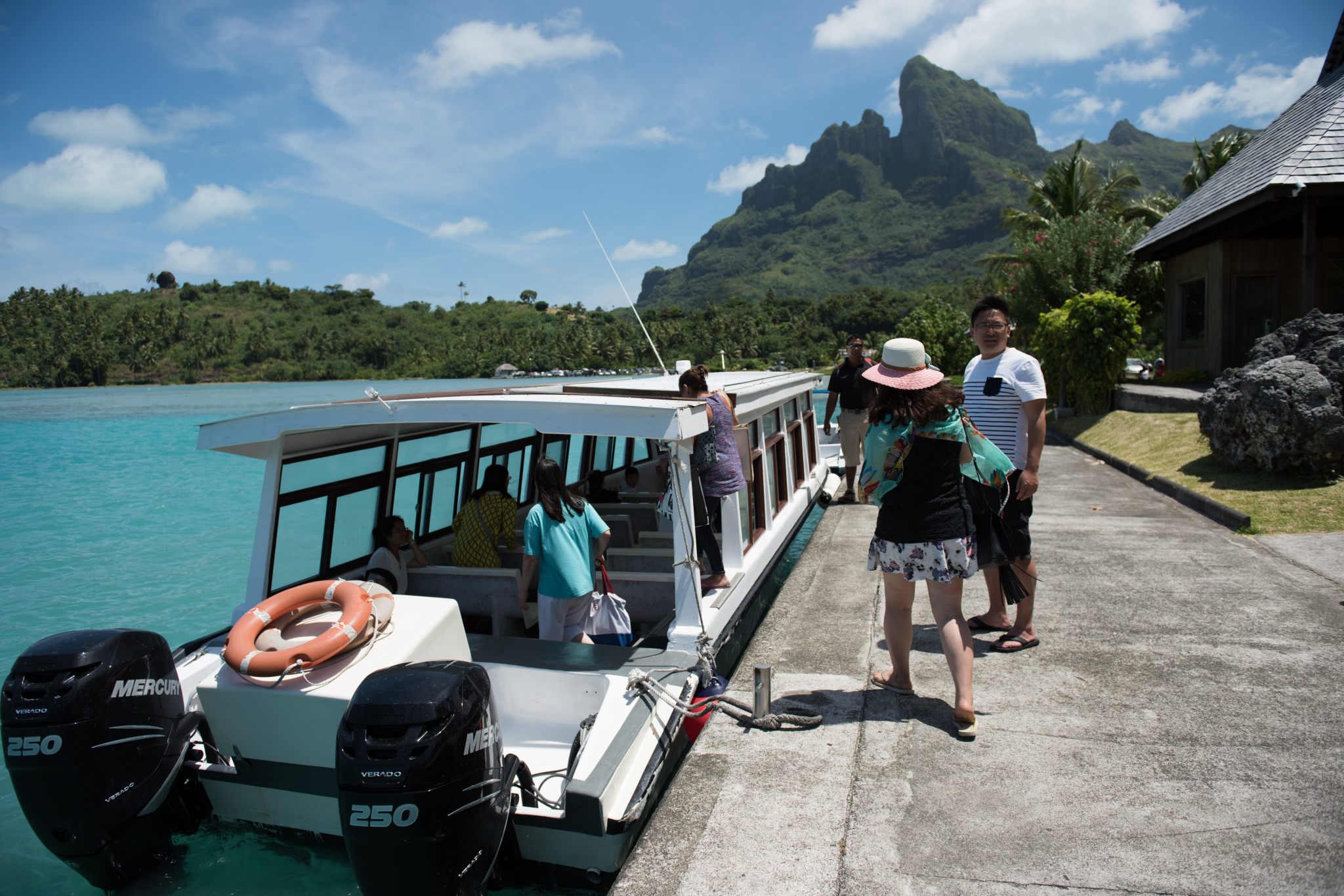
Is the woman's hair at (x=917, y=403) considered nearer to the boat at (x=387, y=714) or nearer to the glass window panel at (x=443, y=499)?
the boat at (x=387, y=714)

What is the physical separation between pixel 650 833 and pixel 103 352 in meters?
94.7

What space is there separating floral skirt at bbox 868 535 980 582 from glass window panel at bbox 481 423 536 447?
4304mm

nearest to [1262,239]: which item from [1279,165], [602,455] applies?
[1279,165]

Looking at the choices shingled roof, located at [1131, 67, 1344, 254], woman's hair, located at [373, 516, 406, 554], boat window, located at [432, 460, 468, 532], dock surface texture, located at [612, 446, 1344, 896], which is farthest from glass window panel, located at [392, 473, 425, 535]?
shingled roof, located at [1131, 67, 1344, 254]

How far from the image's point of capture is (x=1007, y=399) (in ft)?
14.5

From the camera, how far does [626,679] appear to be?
399 centimetres

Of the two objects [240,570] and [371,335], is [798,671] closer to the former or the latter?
[240,570]

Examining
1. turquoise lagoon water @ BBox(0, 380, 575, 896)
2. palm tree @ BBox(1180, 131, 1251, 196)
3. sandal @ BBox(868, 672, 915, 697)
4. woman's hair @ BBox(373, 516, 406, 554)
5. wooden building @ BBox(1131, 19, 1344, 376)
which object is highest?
palm tree @ BBox(1180, 131, 1251, 196)

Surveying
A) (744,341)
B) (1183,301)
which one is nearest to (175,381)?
(744,341)

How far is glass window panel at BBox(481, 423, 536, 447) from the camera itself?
24.6 ft

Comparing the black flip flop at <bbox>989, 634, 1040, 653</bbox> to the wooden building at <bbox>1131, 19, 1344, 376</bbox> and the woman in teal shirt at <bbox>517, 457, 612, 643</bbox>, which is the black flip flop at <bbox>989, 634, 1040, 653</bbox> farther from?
the wooden building at <bbox>1131, 19, 1344, 376</bbox>

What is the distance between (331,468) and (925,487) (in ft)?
13.0

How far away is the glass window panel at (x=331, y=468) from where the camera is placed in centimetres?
492

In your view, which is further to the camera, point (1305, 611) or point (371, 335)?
point (371, 335)
